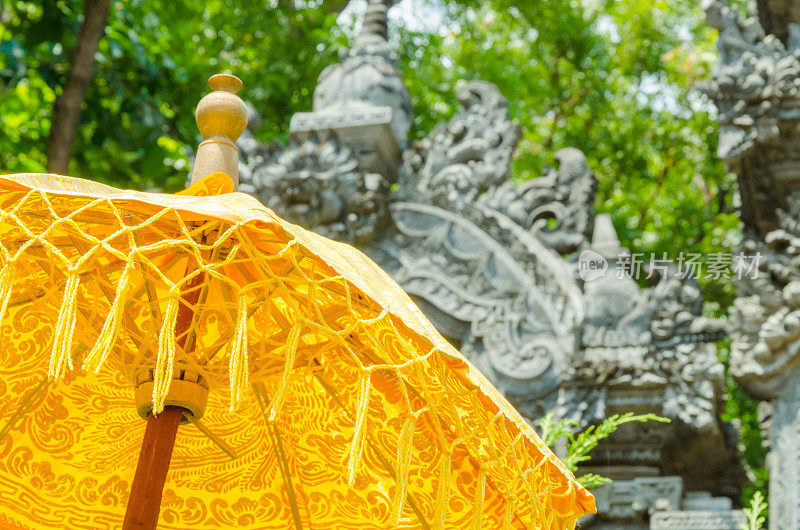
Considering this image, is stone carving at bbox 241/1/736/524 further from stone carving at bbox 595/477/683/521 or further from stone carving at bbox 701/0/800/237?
stone carving at bbox 701/0/800/237

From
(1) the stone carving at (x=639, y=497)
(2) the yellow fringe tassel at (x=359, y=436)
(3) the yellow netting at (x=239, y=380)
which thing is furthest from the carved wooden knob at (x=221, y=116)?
(1) the stone carving at (x=639, y=497)

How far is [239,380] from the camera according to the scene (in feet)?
7.70

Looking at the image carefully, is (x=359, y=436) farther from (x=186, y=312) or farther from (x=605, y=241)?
(x=605, y=241)

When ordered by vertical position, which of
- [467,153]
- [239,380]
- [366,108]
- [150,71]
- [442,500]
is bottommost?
[442,500]

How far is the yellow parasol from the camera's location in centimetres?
239

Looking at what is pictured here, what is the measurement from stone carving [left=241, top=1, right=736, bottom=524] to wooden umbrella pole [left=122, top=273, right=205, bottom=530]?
3469 millimetres

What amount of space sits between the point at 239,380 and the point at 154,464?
0.53 m

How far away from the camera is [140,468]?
2.72 metres

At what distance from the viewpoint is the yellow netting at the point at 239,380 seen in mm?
2385

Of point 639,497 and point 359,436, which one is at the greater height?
point 639,497

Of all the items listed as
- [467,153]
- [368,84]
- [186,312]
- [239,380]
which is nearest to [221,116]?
[186,312]

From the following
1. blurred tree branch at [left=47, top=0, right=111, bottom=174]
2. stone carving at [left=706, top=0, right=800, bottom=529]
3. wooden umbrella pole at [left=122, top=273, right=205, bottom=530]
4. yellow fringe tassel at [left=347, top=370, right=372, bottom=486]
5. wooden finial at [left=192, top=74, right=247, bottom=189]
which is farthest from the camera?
blurred tree branch at [left=47, top=0, right=111, bottom=174]

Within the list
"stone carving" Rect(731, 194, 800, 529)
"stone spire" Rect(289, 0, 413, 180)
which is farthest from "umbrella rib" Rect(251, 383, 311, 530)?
"stone spire" Rect(289, 0, 413, 180)

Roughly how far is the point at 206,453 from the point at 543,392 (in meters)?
3.03
